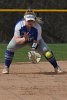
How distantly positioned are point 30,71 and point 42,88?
8.41ft

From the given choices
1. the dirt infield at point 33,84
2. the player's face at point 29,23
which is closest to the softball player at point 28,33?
the player's face at point 29,23

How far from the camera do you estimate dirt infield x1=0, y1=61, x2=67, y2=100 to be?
6.91m

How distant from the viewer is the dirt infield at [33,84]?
6910mm

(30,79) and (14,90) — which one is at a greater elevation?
(14,90)

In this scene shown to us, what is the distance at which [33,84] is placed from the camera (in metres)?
8.12

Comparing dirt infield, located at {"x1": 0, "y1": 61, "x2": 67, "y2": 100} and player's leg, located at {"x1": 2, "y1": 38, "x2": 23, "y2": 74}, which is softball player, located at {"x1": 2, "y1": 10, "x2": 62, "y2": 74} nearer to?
player's leg, located at {"x1": 2, "y1": 38, "x2": 23, "y2": 74}

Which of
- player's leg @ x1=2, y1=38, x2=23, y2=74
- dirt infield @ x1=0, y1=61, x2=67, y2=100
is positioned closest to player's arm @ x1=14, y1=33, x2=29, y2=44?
player's leg @ x1=2, y1=38, x2=23, y2=74

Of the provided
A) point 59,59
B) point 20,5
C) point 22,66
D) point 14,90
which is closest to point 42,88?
point 14,90

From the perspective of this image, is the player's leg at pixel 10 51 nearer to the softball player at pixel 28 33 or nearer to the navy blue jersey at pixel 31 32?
the softball player at pixel 28 33

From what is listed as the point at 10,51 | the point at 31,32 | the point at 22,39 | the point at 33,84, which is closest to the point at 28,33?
the point at 31,32

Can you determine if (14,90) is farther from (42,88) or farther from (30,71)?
(30,71)

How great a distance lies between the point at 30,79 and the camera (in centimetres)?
877

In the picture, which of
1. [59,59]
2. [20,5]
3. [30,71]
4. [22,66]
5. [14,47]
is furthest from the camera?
[20,5]

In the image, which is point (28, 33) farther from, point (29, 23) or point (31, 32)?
point (29, 23)
